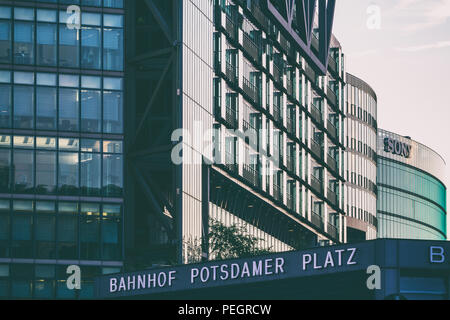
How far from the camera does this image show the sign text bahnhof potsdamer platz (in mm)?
48344

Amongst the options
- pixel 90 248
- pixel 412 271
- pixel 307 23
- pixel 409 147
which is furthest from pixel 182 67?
pixel 409 147

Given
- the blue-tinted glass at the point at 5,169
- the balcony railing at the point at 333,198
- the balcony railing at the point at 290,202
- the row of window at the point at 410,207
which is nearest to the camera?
the blue-tinted glass at the point at 5,169

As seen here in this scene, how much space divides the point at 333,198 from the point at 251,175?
29746 millimetres

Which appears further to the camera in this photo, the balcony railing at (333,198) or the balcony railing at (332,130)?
the balcony railing at (332,130)

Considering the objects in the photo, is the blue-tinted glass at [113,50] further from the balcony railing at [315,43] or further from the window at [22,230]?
the balcony railing at [315,43]

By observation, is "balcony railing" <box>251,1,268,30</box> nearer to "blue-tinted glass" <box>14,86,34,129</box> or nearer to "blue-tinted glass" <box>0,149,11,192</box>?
"blue-tinted glass" <box>14,86,34,129</box>

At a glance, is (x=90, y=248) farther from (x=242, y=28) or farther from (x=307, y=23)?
(x=307, y=23)

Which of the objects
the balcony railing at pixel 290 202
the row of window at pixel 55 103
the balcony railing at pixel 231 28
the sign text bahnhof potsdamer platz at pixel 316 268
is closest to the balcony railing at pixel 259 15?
the balcony railing at pixel 231 28

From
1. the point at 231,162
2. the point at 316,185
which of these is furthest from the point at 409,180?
the point at 231,162

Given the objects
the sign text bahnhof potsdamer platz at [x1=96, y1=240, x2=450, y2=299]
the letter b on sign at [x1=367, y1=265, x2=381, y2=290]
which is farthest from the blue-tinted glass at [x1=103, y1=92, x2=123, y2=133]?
the letter b on sign at [x1=367, y1=265, x2=381, y2=290]

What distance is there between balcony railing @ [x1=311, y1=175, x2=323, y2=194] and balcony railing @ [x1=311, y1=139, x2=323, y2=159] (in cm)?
237

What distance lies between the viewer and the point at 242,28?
90625 millimetres

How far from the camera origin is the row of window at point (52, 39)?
7956 cm

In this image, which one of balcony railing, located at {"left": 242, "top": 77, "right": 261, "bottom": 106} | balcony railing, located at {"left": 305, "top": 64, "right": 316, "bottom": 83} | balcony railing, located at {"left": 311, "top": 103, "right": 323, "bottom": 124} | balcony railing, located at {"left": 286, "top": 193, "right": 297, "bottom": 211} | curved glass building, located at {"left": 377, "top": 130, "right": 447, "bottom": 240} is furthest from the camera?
curved glass building, located at {"left": 377, "top": 130, "right": 447, "bottom": 240}
